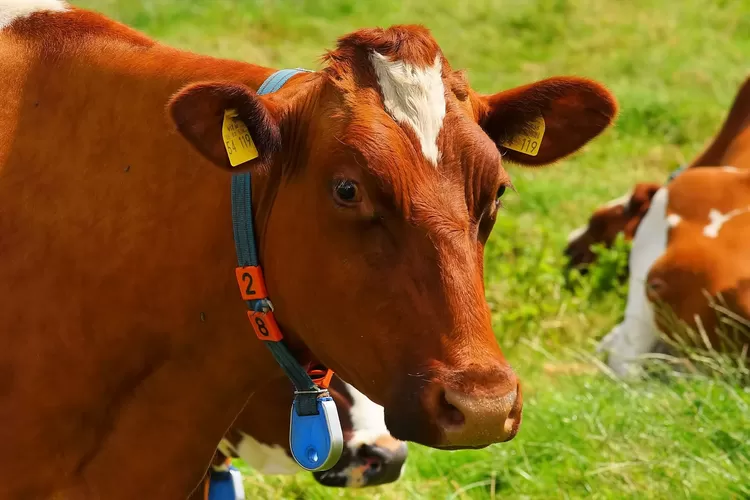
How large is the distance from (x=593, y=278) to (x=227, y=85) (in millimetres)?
5121

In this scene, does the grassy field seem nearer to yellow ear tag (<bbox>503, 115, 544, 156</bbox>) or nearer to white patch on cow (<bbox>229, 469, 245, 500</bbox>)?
white patch on cow (<bbox>229, 469, 245, 500</bbox>)

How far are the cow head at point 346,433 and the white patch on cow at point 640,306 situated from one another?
262cm

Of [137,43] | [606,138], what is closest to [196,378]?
[137,43]

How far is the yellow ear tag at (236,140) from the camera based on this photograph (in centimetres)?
252

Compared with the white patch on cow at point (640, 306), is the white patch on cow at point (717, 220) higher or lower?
higher

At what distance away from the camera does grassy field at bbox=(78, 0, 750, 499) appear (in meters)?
4.19

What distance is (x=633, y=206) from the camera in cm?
786

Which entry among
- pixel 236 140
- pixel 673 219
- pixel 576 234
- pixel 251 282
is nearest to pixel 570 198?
pixel 576 234

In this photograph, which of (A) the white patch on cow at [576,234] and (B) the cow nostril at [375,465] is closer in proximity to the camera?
(B) the cow nostril at [375,465]

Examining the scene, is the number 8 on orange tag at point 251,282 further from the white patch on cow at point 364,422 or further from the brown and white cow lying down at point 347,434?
the white patch on cow at point 364,422

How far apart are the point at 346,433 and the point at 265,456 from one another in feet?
1.20

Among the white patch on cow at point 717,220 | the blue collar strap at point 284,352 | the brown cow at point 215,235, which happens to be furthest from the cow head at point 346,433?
the white patch on cow at point 717,220

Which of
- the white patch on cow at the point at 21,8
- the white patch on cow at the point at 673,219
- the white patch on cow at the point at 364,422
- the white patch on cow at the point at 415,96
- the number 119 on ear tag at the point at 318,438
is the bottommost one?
the white patch on cow at the point at 364,422

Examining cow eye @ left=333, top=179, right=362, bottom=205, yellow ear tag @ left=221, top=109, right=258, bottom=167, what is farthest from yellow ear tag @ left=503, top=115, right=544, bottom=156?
yellow ear tag @ left=221, top=109, right=258, bottom=167
